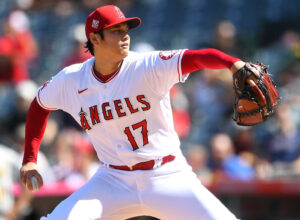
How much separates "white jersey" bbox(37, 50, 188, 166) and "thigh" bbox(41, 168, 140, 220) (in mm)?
159

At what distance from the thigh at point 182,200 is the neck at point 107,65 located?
2.62 feet

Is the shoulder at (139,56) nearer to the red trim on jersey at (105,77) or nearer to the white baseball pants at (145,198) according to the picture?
the red trim on jersey at (105,77)

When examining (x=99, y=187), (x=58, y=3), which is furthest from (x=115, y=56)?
(x=58, y=3)

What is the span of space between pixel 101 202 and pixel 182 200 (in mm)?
516

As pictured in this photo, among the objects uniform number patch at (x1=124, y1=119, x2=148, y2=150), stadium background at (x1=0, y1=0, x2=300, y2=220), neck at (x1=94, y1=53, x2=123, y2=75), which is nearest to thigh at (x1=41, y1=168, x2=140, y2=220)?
uniform number patch at (x1=124, y1=119, x2=148, y2=150)

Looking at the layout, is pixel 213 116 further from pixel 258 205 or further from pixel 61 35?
pixel 61 35

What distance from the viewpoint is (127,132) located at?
4020 mm

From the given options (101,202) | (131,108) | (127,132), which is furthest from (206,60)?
(101,202)

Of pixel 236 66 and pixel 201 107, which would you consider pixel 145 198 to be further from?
pixel 201 107

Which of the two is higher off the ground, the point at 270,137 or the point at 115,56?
the point at 115,56

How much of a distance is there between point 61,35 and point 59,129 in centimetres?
363

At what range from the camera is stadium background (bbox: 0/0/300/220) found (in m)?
6.56

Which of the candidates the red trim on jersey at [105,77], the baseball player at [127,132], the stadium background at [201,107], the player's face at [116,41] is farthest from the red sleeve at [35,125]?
the stadium background at [201,107]

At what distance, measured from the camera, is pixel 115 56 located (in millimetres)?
4074
